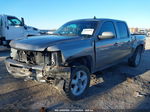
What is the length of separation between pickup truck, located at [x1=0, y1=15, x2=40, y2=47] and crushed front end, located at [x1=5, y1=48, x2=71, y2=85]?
7.24m

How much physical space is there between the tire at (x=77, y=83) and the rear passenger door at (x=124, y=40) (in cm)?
204

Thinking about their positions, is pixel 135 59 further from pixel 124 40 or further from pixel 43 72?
pixel 43 72

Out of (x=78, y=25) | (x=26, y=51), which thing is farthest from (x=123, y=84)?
(x=26, y=51)

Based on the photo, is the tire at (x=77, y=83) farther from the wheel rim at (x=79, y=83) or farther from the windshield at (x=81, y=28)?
the windshield at (x=81, y=28)

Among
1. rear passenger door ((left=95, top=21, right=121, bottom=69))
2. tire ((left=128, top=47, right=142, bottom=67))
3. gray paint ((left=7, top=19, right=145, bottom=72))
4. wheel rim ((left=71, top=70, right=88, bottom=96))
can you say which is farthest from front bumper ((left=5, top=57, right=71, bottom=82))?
tire ((left=128, top=47, right=142, bottom=67))

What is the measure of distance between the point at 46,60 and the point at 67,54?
46cm

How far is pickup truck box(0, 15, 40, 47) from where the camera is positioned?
32.7ft

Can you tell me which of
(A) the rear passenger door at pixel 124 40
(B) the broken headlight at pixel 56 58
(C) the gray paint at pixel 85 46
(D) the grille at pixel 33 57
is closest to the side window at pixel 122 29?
(A) the rear passenger door at pixel 124 40

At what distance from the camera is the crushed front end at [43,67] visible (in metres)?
3.17

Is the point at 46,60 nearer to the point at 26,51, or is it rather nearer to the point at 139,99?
the point at 26,51

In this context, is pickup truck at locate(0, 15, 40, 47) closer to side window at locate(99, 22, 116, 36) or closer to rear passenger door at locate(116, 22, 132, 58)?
rear passenger door at locate(116, 22, 132, 58)

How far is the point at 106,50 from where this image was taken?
4.48m

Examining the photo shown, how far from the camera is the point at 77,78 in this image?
367cm

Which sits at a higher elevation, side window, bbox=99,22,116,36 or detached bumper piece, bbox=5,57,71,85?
side window, bbox=99,22,116,36
